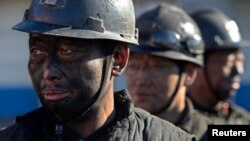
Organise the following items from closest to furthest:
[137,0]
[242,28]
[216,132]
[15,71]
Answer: [216,132]
[137,0]
[15,71]
[242,28]

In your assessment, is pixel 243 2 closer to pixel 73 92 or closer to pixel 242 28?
pixel 242 28

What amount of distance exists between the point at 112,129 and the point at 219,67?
207 inches

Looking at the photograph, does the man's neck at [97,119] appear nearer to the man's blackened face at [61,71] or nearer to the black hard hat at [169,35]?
the man's blackened face at [61,71]

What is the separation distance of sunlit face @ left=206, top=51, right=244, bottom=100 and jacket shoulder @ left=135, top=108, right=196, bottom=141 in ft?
15.6

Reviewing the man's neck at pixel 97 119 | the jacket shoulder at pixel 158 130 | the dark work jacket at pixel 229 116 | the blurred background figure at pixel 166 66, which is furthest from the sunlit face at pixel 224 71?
the man's neck at pixel 97 119

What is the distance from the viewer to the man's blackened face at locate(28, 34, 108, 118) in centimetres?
510

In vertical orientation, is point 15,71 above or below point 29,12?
below

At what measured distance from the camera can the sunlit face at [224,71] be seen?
10.4 metres

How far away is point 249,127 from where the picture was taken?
22.6ft

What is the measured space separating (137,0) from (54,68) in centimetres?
1140

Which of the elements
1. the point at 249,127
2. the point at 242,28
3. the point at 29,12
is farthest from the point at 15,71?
the point at 29,12

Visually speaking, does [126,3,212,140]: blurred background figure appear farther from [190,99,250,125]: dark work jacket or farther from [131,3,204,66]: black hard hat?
[190,99,250,125]: dark work jacket

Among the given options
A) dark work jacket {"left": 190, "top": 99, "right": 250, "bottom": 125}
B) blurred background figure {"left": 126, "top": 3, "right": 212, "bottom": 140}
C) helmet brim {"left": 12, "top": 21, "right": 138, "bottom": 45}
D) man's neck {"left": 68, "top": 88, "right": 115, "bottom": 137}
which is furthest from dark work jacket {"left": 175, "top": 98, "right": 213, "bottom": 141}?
helmet brim {"left": 12, "top": 21, "right": 138, "bottom": 45}

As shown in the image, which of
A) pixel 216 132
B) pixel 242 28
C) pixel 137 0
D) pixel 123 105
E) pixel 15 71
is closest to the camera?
pixel 123 105
